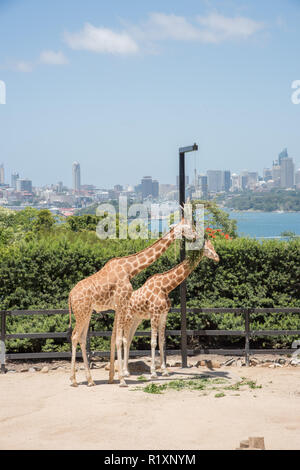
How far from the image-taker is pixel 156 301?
1227cm

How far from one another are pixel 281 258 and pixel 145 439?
7903 millimetres

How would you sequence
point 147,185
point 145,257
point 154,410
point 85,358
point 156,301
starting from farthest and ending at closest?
point 147,185 < point 156,301 < point 145,257 < point 85,358 < point 154,410

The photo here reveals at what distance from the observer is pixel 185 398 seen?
10719 mm

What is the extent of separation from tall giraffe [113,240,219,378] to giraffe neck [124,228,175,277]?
580mm

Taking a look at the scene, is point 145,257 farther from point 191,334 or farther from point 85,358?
point 191,334

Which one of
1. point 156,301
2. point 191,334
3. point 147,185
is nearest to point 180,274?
point 156,301

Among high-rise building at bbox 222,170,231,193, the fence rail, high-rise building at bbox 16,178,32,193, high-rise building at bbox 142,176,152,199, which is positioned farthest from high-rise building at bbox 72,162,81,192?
the fence rail

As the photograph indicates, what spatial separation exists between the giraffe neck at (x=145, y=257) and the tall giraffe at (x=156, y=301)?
58 centimetres

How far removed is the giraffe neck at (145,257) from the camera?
11992 mm

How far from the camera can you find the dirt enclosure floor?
8258 mm

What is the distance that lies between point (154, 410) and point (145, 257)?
10.6 ft

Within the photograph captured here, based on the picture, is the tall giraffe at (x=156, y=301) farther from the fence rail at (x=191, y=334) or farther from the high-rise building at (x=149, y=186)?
the high-rise building at (x=149, y=186)
